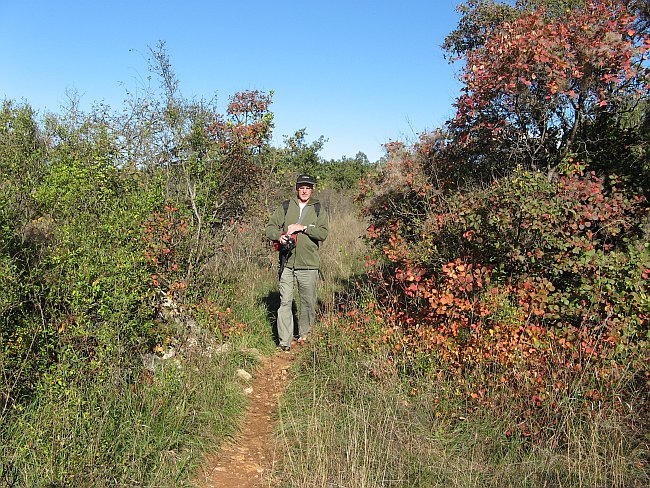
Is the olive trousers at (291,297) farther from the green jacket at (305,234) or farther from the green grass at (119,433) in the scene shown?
the green grass at (119,433)

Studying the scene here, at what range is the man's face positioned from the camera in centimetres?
548

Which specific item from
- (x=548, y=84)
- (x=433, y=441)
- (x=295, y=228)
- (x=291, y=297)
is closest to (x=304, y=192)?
(x=295, y=228)

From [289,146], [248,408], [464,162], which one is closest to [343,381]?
[248,408]

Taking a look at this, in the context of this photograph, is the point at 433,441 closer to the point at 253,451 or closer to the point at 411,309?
the point at 253,451

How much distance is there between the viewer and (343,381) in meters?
4.22

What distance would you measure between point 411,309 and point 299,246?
1490mm

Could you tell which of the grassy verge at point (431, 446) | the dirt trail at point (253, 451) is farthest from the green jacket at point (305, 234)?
the grassy verge at point (431, 446)

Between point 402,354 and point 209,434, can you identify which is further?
point 402,354

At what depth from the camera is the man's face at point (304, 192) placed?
548 centimetres

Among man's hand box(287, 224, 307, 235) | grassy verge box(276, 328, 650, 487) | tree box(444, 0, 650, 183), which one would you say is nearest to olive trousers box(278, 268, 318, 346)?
man's hand box(287, 224, 307, 235)

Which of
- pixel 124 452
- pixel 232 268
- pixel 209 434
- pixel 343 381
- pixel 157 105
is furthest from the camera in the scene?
pixel 232 268

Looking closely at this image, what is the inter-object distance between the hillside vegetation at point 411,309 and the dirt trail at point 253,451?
12 cm

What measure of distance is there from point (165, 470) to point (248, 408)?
4.33ft

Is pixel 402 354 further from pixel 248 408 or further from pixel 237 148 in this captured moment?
pixel 237 148
